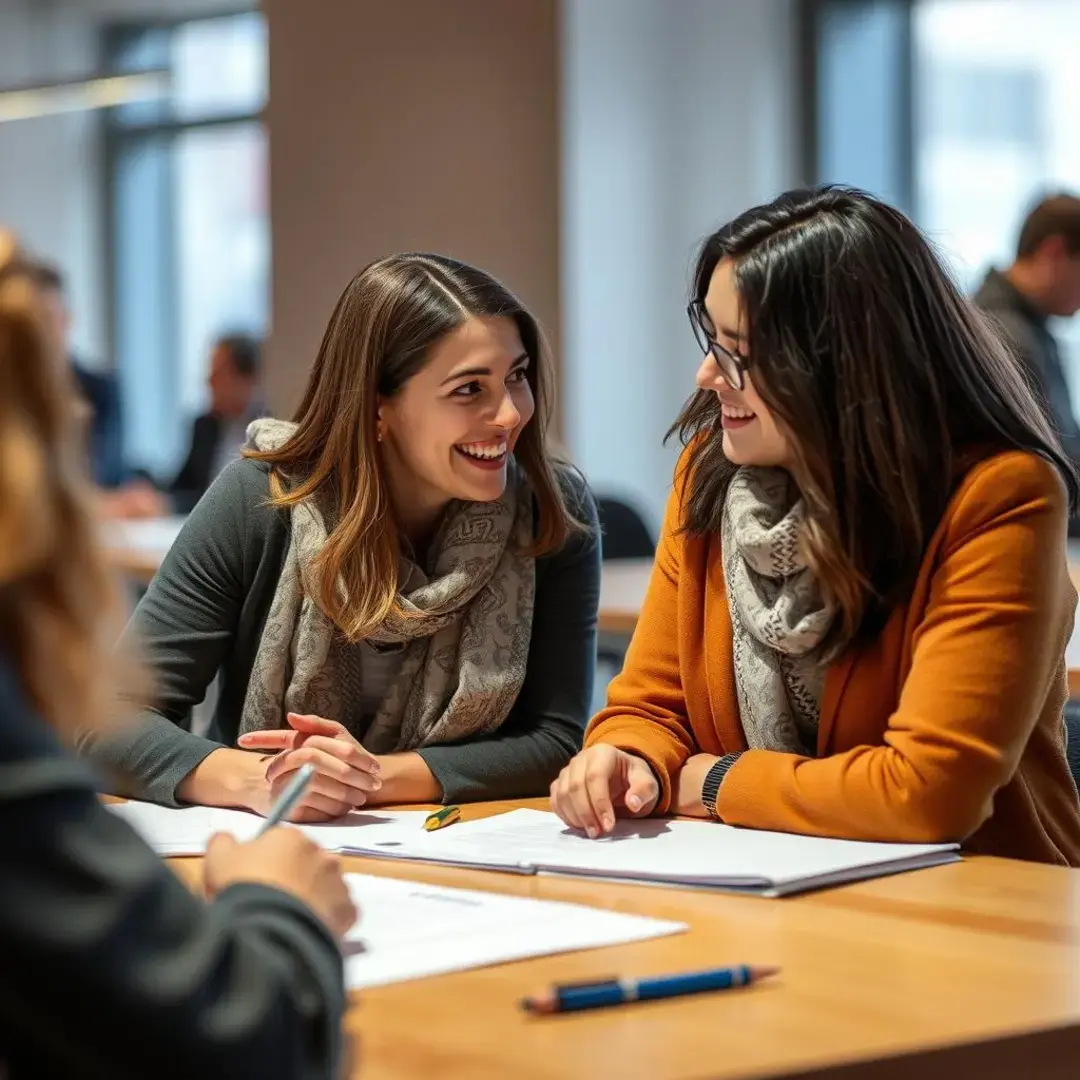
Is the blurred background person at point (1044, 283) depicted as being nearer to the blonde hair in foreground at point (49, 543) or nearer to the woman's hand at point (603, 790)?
the woman's hand at point (603, 790)

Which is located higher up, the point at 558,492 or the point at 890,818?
the point at 558,492

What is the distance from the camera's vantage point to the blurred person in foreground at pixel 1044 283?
4.68 m

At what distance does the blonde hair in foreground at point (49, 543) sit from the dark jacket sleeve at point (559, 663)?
3.88 ft

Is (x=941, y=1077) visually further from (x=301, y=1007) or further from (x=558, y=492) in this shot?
(x=558, y=492)

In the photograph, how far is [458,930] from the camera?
1292 mm

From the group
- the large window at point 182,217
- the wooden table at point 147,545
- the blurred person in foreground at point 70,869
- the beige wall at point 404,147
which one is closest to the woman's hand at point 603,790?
the blurred person in foreground at point 70,869

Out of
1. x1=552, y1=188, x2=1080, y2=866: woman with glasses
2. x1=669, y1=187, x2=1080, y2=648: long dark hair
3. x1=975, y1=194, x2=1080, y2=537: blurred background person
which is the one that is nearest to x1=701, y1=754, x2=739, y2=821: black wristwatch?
x1=552, y1=188, x2=1080, y2=866: woman with glasses

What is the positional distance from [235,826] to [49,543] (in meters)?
0.98

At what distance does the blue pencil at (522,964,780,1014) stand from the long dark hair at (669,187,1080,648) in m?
0.62

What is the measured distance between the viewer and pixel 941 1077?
3.37ft

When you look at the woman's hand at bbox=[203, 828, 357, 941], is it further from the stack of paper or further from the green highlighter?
the green highlighter

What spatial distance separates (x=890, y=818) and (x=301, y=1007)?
33.0 inches

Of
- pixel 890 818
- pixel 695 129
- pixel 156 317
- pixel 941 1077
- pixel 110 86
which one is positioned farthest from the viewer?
pixel 156 317

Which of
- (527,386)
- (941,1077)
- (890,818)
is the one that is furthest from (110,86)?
(941,1077)
